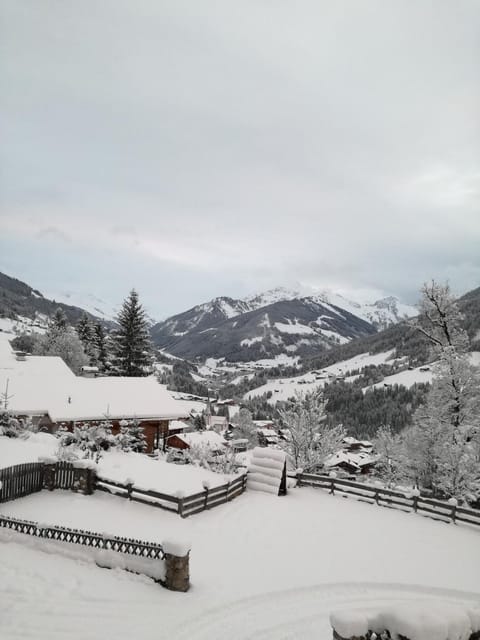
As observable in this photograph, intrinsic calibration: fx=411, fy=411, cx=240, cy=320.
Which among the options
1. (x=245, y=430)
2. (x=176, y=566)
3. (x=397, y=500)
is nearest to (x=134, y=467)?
(x=176, y=566)

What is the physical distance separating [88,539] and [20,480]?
576 centimetres

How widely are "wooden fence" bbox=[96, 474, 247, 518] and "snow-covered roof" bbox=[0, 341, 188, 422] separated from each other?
10800 mm

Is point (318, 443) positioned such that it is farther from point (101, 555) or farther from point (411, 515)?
point (101, 555)

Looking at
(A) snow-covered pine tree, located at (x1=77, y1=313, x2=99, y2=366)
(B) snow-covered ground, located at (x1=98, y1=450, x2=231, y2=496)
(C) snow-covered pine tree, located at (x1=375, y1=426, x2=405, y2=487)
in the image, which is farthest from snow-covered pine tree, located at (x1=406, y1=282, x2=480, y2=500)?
(A) snow-covered pine tree, located at (x1=77, y1=313, x2=99, y2=366)

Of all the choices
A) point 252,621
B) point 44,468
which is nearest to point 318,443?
point 44,468

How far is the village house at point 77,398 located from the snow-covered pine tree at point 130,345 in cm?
1280

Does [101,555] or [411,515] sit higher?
[101,555]

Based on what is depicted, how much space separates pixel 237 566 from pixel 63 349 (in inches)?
1541

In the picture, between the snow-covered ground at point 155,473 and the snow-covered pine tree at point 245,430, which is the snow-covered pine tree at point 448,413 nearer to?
the snow-covered ground at point 155,473

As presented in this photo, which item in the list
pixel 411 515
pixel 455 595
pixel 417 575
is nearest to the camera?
pixel 455 595

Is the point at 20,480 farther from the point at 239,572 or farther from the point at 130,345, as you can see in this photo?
the point at 130,345

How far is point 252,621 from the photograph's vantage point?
8.05 m

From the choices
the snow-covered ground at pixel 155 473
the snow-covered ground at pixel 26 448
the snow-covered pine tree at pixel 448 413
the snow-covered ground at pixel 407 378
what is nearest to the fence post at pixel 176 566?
the snow-covered ground at pixel 155 473

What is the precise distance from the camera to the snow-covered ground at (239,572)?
7.52 meters
